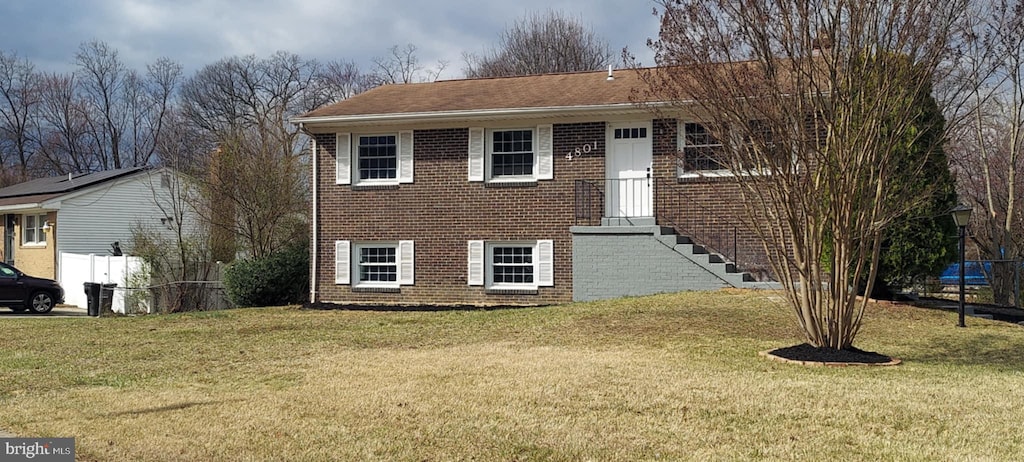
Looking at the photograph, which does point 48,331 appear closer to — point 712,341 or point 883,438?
point 712,341

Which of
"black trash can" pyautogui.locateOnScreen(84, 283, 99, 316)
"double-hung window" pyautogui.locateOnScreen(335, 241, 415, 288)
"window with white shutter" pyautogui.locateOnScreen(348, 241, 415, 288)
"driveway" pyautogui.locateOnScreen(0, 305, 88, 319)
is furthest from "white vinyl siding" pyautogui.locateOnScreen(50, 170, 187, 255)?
"window with white shutter" pyautogui.locateOnScreen(348, 241, 415, 288)

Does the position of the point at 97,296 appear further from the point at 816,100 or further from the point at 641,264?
the point at 816,100

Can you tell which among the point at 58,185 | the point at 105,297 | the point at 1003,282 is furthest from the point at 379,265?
the point at 58,185

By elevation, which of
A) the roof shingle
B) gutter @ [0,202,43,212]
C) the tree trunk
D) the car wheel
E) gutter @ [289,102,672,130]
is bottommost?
→ the car wheel

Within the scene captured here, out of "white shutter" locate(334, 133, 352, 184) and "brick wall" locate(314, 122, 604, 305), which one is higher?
"white shutter" locate(334, 133, 352, 184)

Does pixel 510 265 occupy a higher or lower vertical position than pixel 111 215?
lower

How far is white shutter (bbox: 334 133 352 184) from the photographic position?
19391mm

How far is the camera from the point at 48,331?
588 inches

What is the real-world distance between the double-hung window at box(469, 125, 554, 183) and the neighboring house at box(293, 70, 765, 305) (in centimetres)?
3

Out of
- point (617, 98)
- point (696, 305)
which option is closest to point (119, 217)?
point (617, 98)

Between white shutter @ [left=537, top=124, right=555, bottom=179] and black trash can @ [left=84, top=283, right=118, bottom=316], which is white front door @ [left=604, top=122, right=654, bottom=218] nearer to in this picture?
white shutter @ [left=537, top=124, right=555, bottom=179]

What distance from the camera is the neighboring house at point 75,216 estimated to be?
28203 mm

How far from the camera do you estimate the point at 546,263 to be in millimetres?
18344

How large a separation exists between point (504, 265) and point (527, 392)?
1092cm
